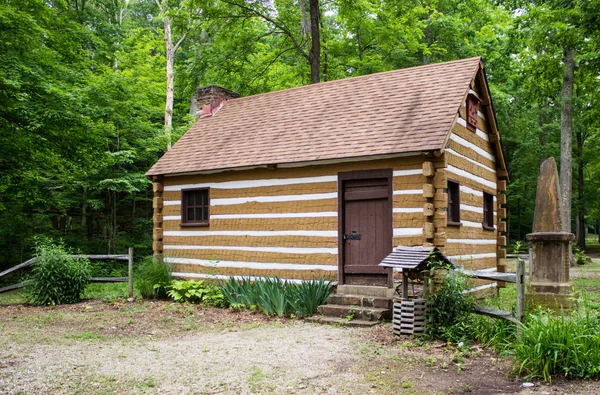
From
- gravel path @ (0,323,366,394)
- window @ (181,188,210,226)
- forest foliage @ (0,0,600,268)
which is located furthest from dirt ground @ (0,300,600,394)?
forest foliage @ (0,0,600,268)

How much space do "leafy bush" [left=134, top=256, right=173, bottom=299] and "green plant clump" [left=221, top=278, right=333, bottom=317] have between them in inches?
93.9

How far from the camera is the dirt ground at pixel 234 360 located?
5531mm

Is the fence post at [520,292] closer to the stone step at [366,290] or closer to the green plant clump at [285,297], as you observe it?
the stone step at [366,290]

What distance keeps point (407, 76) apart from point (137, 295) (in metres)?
8.59

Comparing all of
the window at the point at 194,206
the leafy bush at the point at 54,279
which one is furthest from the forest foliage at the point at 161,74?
the leafy bush at the point at 54,279

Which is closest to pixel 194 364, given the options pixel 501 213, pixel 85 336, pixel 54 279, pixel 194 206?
pixel 85 336

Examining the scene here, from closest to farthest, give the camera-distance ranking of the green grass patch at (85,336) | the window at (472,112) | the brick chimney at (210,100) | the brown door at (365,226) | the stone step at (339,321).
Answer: the green grass patch at (85,336) → the stone step at (339,321) → the brown door at (365,226) → the window at (472,112) → the brick chimney at (210,100)

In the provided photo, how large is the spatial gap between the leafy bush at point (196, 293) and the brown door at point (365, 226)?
3027 mm

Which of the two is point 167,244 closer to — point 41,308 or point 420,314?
point 41,308

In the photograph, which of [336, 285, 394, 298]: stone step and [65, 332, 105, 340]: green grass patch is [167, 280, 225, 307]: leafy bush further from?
[65, 332, 105, 340]: green grass patch

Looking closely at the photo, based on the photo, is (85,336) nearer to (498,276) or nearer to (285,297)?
(285,297)

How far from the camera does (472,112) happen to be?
11.5m

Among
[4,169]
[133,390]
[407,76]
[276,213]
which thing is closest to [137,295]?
[276,213]

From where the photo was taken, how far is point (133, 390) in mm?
5504
